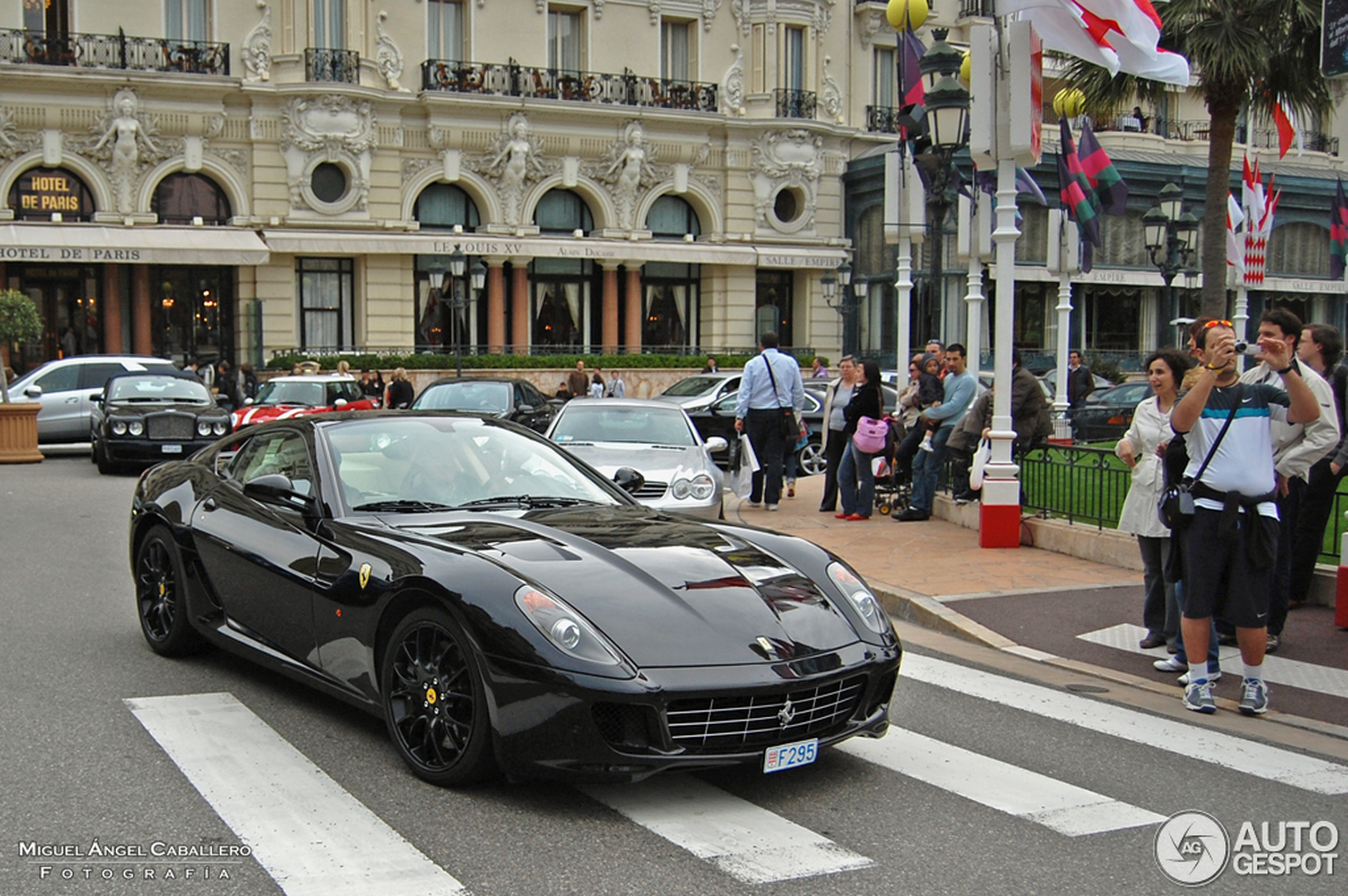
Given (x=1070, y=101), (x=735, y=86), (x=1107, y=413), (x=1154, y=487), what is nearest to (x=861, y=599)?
(x=1154, y=487)

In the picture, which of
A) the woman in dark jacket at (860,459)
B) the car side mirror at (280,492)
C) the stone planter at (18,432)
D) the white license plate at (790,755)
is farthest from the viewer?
the stone planter at (18,432)

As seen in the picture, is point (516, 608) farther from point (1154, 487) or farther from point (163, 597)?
point (1154, 487)

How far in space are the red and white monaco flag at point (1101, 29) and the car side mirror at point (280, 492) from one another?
850cm

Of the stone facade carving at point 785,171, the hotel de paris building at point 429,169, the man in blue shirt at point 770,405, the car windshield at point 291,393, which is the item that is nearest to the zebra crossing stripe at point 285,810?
the man in blue shirt at point 770,405

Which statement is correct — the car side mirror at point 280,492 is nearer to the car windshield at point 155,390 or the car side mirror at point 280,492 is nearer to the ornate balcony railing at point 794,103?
the car windshield at point 155,390

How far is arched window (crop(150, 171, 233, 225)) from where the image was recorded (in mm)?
35031

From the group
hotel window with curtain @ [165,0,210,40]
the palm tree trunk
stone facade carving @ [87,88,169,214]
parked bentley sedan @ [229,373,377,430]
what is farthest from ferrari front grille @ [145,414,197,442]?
hotel window with curtain @ [165,0,210,40]

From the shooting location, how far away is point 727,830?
4625 millimetres

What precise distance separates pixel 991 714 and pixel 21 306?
78.4 feet

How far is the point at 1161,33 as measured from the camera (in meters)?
20.2

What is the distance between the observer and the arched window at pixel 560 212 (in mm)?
39438

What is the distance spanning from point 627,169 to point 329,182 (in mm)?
8716

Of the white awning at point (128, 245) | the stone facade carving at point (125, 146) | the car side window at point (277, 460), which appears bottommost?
the car side window at point (277, 460)

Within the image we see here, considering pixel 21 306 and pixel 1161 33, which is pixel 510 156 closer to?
pixel 21 306
